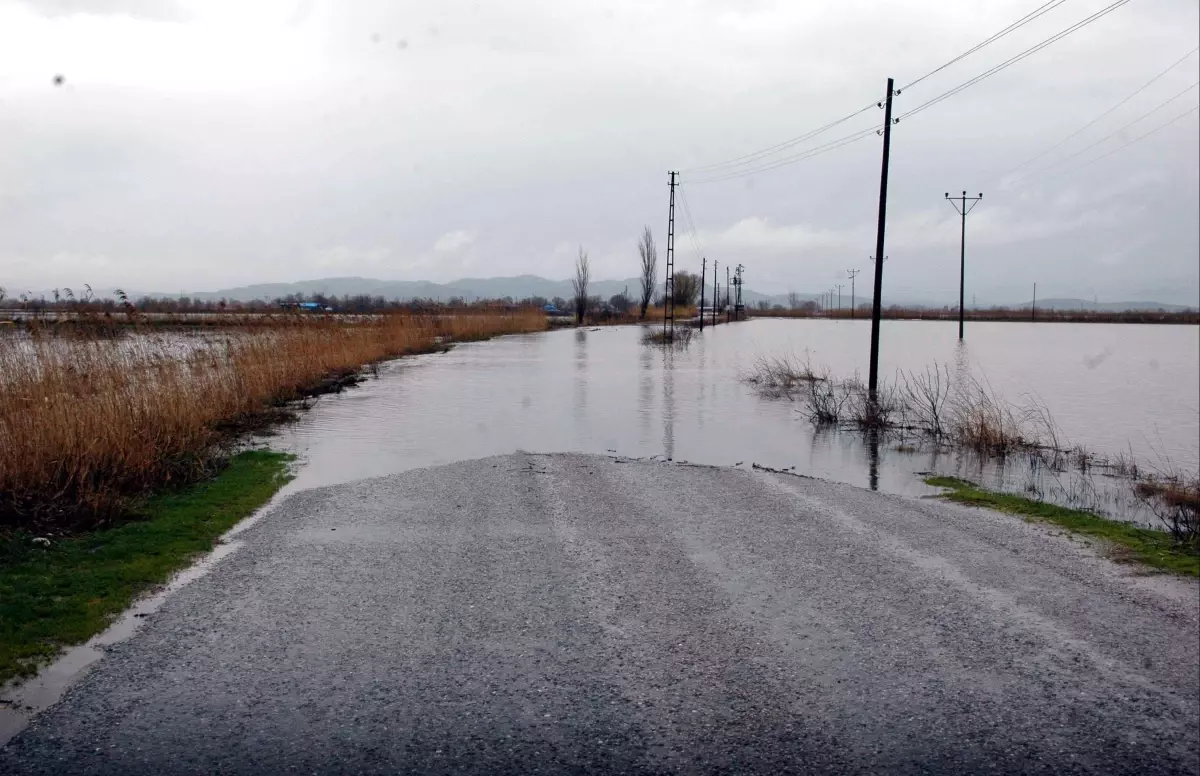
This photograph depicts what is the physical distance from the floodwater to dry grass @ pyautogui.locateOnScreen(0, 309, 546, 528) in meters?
1.33

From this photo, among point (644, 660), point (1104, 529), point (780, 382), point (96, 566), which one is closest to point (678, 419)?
point (780, 382)

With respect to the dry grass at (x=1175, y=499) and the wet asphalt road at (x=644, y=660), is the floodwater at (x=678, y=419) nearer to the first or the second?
the dry grass at (x=1175, y=499)

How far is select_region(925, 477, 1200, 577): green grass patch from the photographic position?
7.10 meters

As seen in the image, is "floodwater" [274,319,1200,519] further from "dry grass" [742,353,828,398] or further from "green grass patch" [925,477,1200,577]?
"green grass patch" [925,477,1200,577]

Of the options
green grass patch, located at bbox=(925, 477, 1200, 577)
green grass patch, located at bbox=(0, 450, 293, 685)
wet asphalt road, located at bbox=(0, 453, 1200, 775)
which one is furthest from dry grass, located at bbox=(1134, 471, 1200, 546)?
green grass patch, located at bbox=(0, 450, 293, 685)

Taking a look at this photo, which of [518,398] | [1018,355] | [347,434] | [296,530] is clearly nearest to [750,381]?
[518,398]

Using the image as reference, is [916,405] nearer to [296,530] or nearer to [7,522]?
[296,530]

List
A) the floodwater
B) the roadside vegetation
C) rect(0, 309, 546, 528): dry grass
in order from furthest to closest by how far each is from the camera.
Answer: the floodwater, the roadside vegetation, rect(0, 309, 546, 528): dry grass

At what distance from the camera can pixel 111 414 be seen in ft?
Result: 32.6

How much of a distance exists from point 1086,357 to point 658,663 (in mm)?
43410

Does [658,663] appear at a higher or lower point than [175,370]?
lower

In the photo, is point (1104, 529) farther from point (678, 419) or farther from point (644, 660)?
point (678, 419)

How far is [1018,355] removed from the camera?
4297cm

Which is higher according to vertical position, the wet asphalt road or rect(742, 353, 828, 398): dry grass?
the wet asphalt road
